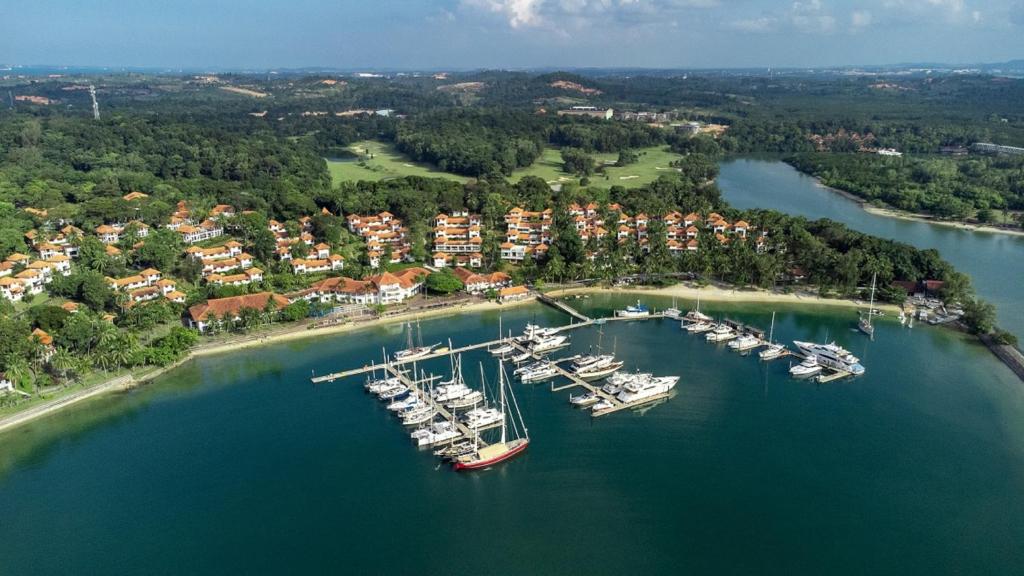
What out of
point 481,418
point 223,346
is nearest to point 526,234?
point 223,346

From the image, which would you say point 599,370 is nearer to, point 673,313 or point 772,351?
point 673,313

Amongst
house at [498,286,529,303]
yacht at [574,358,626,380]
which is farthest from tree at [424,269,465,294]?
yacht at [574,358,626,380]

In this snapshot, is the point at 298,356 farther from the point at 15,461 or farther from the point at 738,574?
the point at 738,574

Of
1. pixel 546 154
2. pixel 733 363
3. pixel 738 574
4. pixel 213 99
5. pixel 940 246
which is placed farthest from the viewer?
pixel 213 99

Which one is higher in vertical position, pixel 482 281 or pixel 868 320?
pixel 482 281

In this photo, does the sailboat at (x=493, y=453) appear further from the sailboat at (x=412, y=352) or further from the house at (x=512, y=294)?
the house at (x=512, y=294)

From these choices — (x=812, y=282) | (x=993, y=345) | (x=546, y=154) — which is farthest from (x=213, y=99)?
(x=993, y=345)
